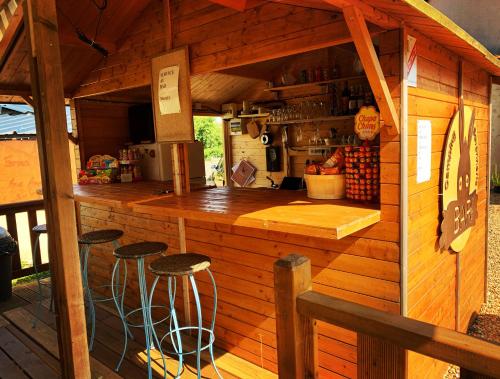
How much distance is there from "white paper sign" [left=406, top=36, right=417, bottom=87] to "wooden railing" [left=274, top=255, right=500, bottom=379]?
1.42 meters

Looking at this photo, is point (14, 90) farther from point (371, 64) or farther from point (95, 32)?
point (371, 64)

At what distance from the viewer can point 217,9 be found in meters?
2.64

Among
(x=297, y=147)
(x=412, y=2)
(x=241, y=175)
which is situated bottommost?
(x=241, y=175)

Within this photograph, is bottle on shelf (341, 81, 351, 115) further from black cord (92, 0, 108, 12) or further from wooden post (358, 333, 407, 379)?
wooden post (358, 333, 407, 379)

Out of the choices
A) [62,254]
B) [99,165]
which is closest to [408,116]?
[62,254]

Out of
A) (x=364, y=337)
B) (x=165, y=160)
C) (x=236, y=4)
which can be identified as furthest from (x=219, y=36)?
(x=364, y=337)

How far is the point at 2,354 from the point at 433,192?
3.36 meters

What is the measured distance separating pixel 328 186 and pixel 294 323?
142 cm

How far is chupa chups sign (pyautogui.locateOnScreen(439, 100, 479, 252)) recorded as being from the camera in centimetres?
271

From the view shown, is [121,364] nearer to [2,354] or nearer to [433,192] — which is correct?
[2,354]

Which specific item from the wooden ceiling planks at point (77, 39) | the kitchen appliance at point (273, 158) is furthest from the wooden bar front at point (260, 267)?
the kitchen appliance at point (273, 158)

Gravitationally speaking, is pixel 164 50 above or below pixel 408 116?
above

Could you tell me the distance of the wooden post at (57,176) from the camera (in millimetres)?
1646

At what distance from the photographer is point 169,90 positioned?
9.85 ft
